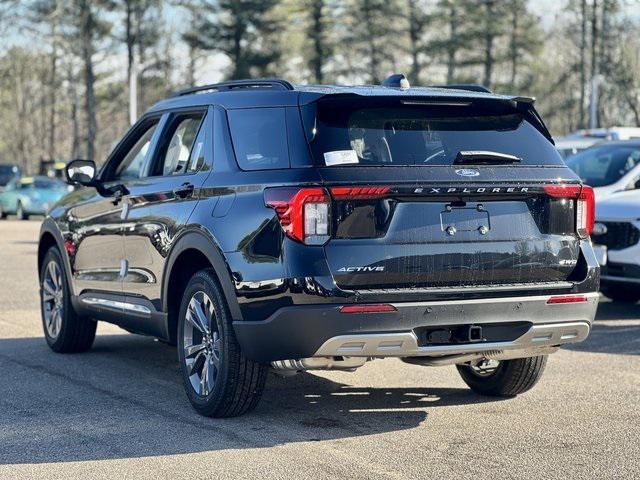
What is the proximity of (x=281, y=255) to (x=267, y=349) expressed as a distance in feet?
1.67

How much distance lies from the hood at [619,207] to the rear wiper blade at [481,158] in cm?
564

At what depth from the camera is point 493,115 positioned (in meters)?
6.55

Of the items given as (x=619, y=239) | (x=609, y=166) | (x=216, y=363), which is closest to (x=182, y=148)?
(x=216, y=363)

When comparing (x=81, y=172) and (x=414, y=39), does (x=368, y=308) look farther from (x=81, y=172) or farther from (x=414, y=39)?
(x=414, y=39)

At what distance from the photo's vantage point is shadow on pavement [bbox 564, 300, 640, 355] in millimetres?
9516

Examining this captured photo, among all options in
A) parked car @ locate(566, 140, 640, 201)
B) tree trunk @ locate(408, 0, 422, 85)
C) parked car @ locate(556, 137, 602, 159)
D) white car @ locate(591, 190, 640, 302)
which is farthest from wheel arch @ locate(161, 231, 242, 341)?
tree trunk @ locate(408, 0, 422, 85)

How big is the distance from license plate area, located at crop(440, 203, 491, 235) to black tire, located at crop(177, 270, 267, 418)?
49.9 inches

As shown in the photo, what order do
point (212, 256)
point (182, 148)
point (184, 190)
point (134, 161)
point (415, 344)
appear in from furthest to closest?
point (134, 161) → point (182, 148) → point (184, 190) → point (212, 256) → point (415, 344)

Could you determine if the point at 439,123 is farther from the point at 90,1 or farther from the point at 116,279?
the point at 90,1

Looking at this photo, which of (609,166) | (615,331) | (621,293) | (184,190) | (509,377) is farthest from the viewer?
(609,166)

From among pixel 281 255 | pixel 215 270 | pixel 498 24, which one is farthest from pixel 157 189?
pixel 498 24

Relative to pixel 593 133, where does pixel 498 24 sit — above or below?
above

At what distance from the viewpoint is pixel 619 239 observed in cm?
1162

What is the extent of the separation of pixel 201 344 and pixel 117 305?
1.39 m
